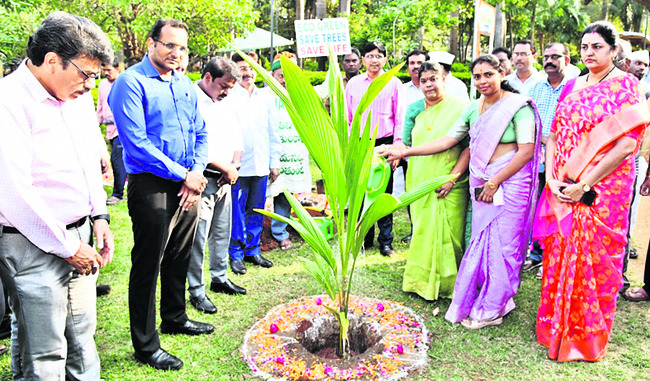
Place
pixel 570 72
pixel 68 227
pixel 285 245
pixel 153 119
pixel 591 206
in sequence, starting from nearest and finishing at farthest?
pixel 68 227
pixel 153 119
pixel 591 206
pixel 570 72
pixel 285 245

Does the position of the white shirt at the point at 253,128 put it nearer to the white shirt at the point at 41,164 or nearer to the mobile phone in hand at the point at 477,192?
the mobile phone in hand at the point at 477,192

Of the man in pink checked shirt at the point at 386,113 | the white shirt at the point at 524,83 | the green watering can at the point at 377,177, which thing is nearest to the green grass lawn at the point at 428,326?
the man in pink checked shirt at the point at 386,113

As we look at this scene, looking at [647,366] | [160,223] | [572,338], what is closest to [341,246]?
[160,223]

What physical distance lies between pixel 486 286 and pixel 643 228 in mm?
3912

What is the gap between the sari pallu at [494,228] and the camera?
11.8 feet

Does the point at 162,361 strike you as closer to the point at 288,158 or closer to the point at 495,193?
the point at 495,193

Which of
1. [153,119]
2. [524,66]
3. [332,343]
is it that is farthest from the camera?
[524,66]

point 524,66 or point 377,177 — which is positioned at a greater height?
point 524,66

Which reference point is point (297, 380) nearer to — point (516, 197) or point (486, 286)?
point (486, 286)

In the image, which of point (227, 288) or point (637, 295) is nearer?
point (637, 295)

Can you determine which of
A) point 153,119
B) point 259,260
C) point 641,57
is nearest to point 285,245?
point 259,260

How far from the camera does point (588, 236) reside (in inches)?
127

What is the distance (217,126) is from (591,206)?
9.14 feet

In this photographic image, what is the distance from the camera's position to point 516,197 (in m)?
3.63
